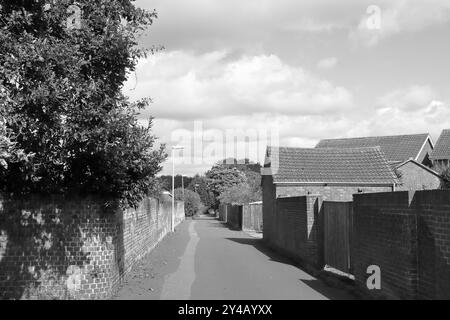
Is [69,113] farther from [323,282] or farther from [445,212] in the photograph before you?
[323,282]

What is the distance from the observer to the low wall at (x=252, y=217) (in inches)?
1522

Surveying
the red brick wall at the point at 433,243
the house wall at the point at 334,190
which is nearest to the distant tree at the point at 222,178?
the house wall at the point at 334,190

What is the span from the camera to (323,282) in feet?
39.5

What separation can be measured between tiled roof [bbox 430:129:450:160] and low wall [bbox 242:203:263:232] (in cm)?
2362

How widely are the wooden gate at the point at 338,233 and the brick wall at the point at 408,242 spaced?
1.64 meters

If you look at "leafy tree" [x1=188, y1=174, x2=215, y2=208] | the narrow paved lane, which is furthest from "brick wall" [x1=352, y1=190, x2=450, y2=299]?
"leafy tree" [x1=188, y1=174, x2=215, y2=208]

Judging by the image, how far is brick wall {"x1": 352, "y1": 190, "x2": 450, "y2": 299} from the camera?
23.0ft

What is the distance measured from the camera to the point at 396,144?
60781 millimetres

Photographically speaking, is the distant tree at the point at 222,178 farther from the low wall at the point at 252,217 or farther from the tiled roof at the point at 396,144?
the low wall at the point at 252,217

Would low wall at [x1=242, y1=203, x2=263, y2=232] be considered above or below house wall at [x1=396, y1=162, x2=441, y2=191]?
below

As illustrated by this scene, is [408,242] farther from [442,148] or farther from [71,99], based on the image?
[442,148]

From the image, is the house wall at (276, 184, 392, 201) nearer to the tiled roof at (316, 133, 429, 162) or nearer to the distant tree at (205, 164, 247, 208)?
the tiled roof at (316, 133, 429, 162)

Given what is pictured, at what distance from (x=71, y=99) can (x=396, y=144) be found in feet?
189
